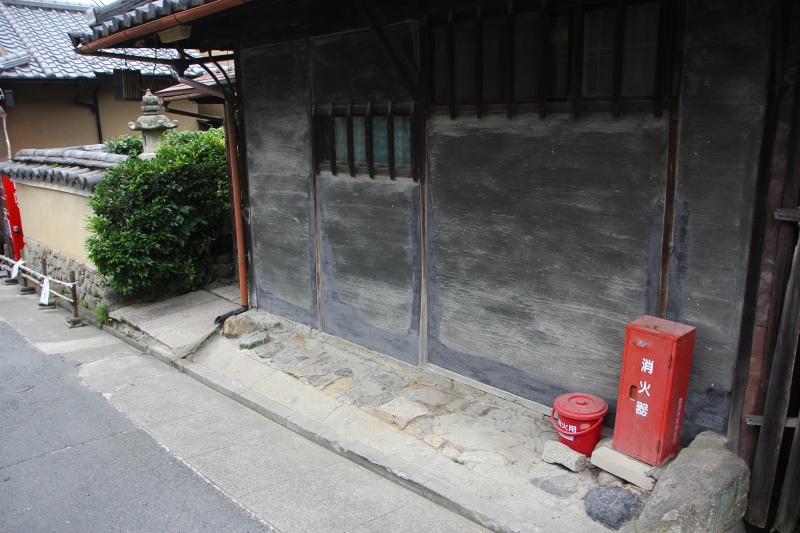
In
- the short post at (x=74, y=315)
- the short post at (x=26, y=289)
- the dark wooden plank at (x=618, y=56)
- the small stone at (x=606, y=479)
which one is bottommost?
the short post at (x=26, y=289)

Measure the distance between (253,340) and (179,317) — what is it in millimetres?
2354

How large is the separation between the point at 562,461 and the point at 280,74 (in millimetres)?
6356

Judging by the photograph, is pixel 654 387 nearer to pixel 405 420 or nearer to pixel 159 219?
pixel 405 420

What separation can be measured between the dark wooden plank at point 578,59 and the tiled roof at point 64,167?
9462 mm

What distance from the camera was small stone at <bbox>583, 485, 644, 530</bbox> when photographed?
197 inches

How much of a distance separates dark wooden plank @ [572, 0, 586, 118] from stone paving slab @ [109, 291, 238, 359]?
6597 mm

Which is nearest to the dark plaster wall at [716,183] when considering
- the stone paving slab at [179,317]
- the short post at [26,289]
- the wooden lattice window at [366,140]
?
the wooden lattice window at [366,140]

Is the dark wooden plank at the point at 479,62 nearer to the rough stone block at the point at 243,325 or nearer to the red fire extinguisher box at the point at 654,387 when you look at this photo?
the red fire extinguisher box at the point at 654,387

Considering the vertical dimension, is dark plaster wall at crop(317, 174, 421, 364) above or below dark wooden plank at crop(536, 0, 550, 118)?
below

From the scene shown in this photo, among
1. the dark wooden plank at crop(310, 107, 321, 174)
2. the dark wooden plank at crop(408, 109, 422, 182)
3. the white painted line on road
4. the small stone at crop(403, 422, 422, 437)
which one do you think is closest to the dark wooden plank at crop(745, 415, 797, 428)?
the small stone at crop(403, 422, 422, 437)

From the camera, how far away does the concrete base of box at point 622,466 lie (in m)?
5.26

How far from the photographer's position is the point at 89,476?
6.46 m

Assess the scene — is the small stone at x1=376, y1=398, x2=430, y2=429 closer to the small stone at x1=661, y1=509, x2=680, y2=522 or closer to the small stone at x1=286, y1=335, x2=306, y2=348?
the small stone at x1=286, y1=335, x2=306, y2=348

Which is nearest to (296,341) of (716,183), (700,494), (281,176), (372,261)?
(372,261)
